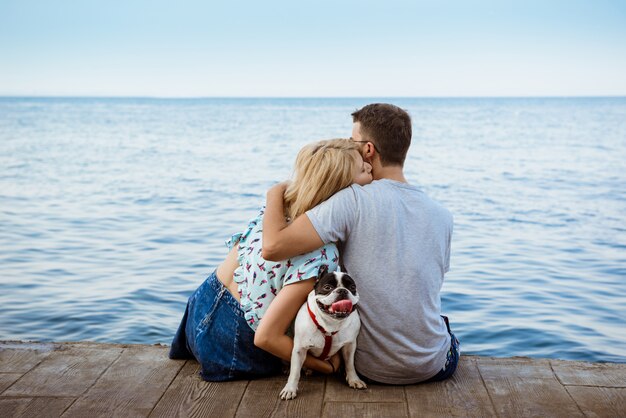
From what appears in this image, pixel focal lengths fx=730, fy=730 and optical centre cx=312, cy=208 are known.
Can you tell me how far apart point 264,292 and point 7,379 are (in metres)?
1.31

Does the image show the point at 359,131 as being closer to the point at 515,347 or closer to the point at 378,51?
the point at 515,347

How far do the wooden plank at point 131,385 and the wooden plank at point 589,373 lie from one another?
1.89 m

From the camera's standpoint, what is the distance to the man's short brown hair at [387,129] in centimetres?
336

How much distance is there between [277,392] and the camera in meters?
3.33

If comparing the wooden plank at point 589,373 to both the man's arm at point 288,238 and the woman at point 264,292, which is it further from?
the man's arm at point 288,238

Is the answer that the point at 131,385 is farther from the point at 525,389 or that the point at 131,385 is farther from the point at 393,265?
the point at 525,389

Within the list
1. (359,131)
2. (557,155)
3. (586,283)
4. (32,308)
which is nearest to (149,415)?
(359,131)

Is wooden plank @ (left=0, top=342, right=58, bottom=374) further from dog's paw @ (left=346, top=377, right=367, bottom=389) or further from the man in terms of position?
dog's paw @ (left=346, top=377, right=367, bottom=389)

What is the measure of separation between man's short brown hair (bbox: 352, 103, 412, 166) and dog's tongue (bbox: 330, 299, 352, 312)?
0.77 m

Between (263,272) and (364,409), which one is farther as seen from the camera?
(263,272)

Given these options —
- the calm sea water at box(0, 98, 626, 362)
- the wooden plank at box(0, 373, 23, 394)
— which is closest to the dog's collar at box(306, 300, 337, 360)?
the wooden plank at box(0, 373, 23, 394)

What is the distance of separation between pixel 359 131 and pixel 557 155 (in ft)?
74.1

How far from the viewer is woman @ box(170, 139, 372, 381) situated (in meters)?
3.24

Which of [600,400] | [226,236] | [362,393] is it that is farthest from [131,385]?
[226,236]
